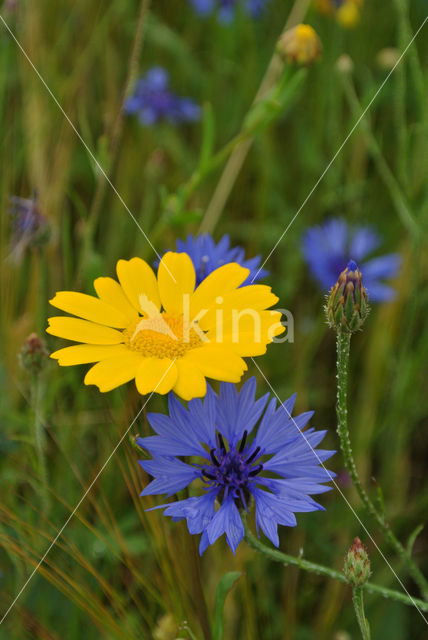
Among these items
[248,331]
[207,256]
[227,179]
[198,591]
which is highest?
[227,179]

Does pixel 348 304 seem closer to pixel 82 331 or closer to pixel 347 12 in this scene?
pixel 82 331

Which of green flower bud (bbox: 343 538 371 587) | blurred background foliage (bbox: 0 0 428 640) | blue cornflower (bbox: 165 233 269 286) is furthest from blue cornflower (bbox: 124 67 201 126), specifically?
green flower bud (bbox: 343 538 371 587)

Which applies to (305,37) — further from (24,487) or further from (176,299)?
(24,487)

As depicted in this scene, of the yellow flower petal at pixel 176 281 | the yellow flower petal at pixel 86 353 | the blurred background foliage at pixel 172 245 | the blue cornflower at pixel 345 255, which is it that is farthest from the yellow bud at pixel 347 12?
the yellow flower petal at pixel 86 353

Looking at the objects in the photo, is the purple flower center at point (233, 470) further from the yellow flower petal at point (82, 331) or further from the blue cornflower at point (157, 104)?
the blue cornflower at point (157, 104)

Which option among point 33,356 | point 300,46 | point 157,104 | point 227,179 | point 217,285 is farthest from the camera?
point 157,104

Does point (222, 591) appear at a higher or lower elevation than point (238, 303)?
lower

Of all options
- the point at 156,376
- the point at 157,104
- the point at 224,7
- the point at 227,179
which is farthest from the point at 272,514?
the point at 224,7
